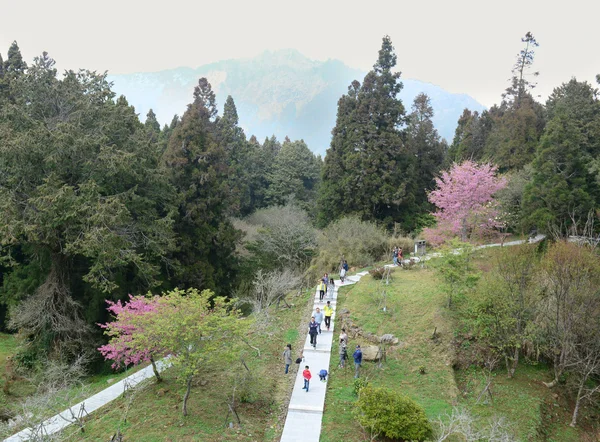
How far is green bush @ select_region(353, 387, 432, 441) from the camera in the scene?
10539 mm

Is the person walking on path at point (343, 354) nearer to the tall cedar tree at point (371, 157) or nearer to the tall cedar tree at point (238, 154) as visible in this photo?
the tall cedar tree at point (371, 157)

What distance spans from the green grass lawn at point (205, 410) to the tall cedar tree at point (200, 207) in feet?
35.2

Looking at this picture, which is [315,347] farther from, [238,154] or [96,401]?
[238,154]

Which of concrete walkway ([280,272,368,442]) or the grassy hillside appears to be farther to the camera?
the grassy hillside

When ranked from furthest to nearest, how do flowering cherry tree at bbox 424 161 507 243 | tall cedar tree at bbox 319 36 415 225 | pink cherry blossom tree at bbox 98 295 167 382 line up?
1. tall cedar tree at bbox 319 36 415 225
2. flowering cherry tree at bbox 424 161 507 243
3. pink cherry blossom tree at bbox 98 295 167 382

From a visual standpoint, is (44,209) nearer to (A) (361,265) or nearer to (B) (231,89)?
(A) (361,265)

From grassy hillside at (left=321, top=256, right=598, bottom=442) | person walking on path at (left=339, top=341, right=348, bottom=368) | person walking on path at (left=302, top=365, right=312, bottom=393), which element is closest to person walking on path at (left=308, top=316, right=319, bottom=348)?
grassy hillside at (left=321, top=256, right=598, bottom=442)

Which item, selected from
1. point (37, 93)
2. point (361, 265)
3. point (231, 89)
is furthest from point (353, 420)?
point (231, 89)

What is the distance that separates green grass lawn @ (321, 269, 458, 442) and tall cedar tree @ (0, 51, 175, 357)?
33.0ft

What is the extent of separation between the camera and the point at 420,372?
1430cm

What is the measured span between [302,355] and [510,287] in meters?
7.46

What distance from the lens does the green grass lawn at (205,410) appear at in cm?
1099

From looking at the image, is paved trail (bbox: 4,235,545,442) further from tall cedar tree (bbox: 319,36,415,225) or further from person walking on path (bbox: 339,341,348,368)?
tall cedar tree (bbox: 319,36,415,225)

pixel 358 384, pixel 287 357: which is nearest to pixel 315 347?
pixel 287 357
